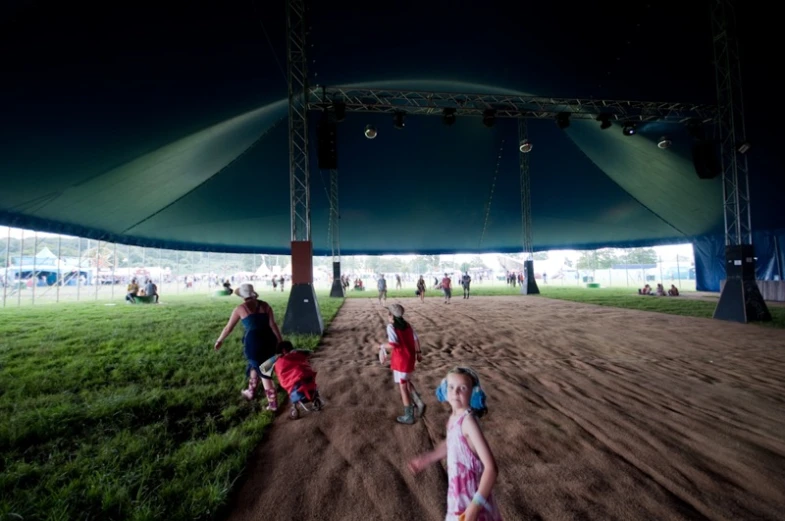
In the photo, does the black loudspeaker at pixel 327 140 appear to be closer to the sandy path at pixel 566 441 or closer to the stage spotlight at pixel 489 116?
the stage spotlight at pixel 489 116

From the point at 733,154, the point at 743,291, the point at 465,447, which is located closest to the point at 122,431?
the point at 465,447

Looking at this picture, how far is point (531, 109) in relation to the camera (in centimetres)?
1302

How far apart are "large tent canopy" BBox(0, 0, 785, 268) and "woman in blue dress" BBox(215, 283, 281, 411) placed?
548 cm

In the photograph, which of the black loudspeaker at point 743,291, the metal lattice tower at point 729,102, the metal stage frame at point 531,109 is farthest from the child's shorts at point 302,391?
the metal lattice tower at point 729,102

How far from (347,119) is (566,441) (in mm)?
15384

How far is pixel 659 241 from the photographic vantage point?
80.4 feet

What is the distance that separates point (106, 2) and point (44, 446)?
645 centimetres

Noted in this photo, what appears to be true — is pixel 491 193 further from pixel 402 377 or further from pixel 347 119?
pixel 402 377

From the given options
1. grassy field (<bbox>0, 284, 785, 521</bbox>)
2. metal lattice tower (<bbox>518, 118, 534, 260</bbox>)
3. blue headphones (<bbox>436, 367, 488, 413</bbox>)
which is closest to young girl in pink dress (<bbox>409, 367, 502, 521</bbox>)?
blue headphones (<bbox>436, 367, 488, 413</bbox>)

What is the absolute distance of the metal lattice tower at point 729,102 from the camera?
355 inches

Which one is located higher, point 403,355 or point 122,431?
point 403,355

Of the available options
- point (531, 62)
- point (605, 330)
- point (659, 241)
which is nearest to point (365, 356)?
point (605, 330)

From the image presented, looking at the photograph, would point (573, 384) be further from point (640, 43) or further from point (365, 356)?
point (640, 43)

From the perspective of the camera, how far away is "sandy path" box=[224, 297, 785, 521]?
232cm
